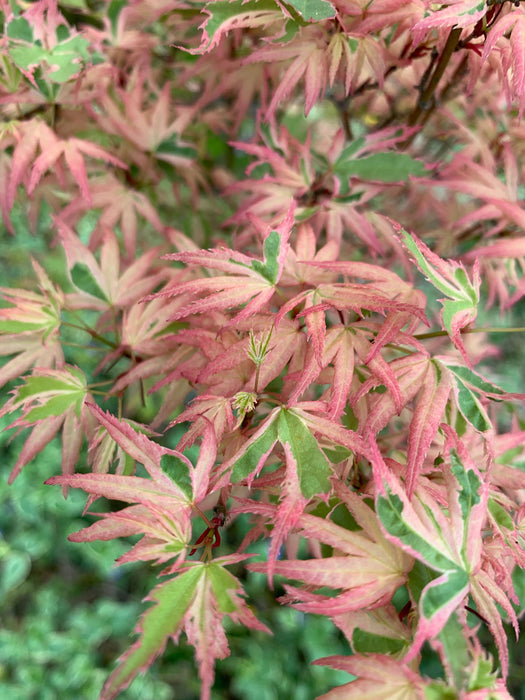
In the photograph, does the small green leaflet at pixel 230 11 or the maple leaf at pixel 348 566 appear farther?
the small green leaflet at pixel 230 11

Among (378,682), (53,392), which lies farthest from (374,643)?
(53,392)

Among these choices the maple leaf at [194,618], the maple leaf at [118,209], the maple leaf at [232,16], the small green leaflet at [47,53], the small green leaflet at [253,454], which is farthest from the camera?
the maple leaf at [118,209]

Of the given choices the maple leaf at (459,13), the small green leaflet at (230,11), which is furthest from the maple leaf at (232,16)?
the maple leaf at (459,13)

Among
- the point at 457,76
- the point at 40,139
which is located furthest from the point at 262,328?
the point at 457,76

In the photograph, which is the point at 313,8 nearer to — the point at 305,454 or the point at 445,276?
the point at 445,276

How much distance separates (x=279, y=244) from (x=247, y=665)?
132 centimetres

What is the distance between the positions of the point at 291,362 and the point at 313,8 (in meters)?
0.46

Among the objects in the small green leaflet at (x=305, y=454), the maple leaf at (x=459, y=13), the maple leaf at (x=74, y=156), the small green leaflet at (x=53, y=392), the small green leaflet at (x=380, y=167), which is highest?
the maple leaf at (x=459, y=13)

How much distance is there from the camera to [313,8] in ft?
2.27

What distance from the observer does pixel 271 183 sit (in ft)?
3.34

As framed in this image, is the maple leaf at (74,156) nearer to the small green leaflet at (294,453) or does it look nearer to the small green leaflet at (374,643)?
the small green leaflet at (294,453)

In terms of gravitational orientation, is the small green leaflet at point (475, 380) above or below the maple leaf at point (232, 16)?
below

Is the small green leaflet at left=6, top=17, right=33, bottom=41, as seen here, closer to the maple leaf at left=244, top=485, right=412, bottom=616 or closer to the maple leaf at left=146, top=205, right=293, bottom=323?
the maple leaf at left=146, top=205, right=293, bottom=323

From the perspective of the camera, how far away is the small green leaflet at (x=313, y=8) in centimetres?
69
